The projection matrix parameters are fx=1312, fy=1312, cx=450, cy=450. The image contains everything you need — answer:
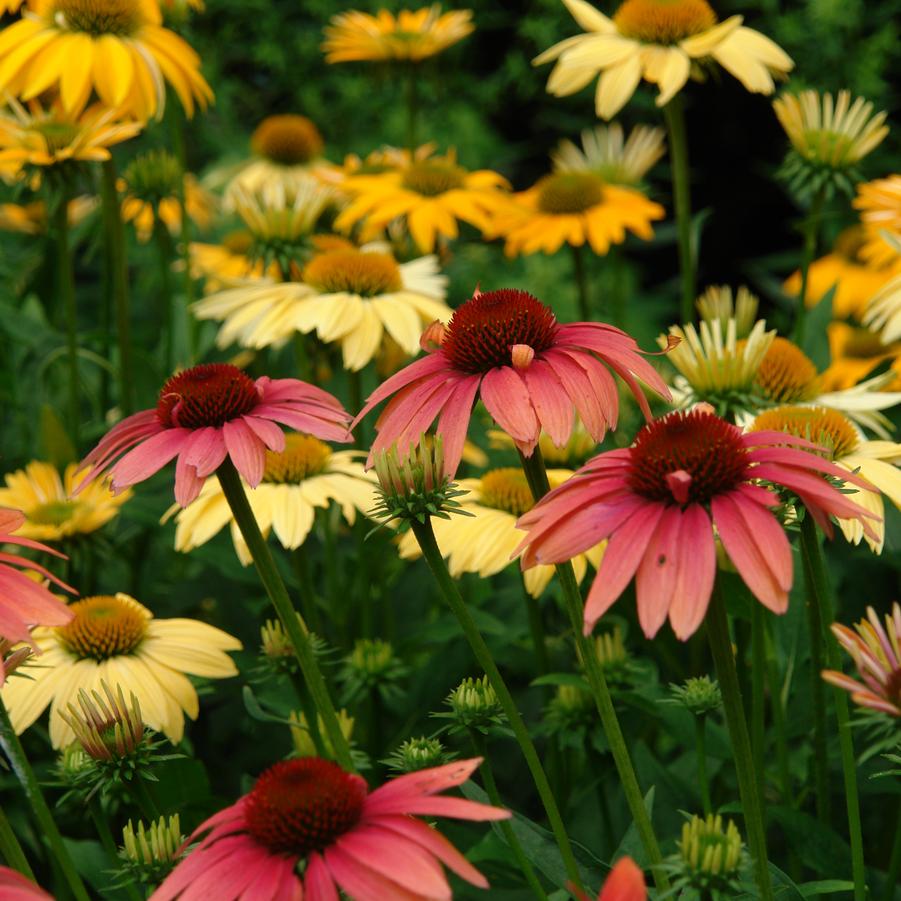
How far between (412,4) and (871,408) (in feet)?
8.44

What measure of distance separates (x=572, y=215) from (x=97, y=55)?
2.19ft

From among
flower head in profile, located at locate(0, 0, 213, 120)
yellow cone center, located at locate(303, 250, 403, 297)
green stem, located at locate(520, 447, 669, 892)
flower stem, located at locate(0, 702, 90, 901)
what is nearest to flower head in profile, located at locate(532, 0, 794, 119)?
yellow cone center, located at locate(303, 250, 403, 297)

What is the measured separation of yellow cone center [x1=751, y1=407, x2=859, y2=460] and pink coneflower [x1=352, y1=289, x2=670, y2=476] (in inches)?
9.4

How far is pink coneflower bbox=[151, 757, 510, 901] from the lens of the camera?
64 centimetres

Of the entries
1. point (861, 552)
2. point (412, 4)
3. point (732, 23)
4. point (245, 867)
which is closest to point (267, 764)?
point (861, 552)

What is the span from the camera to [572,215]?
1.84 meters

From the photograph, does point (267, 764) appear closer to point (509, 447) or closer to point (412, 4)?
point (509, 447)

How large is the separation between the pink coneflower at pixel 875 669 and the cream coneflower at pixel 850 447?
0.94 feet

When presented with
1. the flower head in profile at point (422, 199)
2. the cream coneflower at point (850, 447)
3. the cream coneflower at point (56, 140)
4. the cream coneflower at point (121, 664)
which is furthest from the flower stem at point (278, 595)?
the flower head in profile at point (422, 199)

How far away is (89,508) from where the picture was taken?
4.84ft

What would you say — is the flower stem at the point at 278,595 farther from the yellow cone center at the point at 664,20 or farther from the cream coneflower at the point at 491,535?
the yellow cone center at the point at 664,20

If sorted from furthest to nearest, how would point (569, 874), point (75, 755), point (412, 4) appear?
point (412, 4)
point (75, 755)
point (569, 874)

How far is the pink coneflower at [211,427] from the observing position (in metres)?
0.89

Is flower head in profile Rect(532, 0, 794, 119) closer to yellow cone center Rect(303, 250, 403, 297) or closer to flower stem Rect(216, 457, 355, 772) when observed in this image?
yellow cone center Rect(303, 250, 403, 297)
